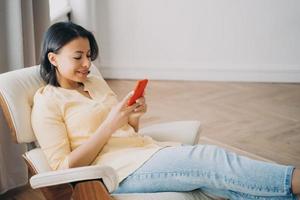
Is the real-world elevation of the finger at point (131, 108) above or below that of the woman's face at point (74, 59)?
below

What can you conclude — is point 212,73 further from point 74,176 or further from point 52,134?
point 74,176

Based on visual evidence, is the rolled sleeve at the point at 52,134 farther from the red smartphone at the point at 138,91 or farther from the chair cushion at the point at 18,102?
the red smartphone at the point at 138,91

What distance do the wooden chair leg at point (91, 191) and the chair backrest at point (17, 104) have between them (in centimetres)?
34

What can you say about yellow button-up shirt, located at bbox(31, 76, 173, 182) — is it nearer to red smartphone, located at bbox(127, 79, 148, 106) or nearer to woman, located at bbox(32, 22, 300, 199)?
woman, located at bbox(32, 22, 300, 199)

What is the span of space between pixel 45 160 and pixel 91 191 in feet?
0.89

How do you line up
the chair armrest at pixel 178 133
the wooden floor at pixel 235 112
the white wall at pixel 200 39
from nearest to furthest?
the chair armrest at pixel 178 133
the wooden floor at pixel 235 112
the white wall at pixel 200 39

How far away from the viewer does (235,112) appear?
356 cm

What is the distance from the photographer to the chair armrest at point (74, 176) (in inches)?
57.5

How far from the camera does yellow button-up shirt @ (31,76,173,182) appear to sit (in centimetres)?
165

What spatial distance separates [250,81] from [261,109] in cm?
76

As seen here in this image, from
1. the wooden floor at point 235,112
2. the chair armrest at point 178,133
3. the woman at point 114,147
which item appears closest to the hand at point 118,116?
the woman at point 114,147

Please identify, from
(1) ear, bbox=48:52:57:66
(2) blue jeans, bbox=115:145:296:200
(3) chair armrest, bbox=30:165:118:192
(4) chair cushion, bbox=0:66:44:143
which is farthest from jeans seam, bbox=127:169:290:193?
(1) ear, bbox=48:52:57:66

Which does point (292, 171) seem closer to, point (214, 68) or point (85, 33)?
point (85, 33)

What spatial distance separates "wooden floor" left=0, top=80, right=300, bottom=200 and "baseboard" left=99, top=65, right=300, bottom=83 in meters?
0.09
